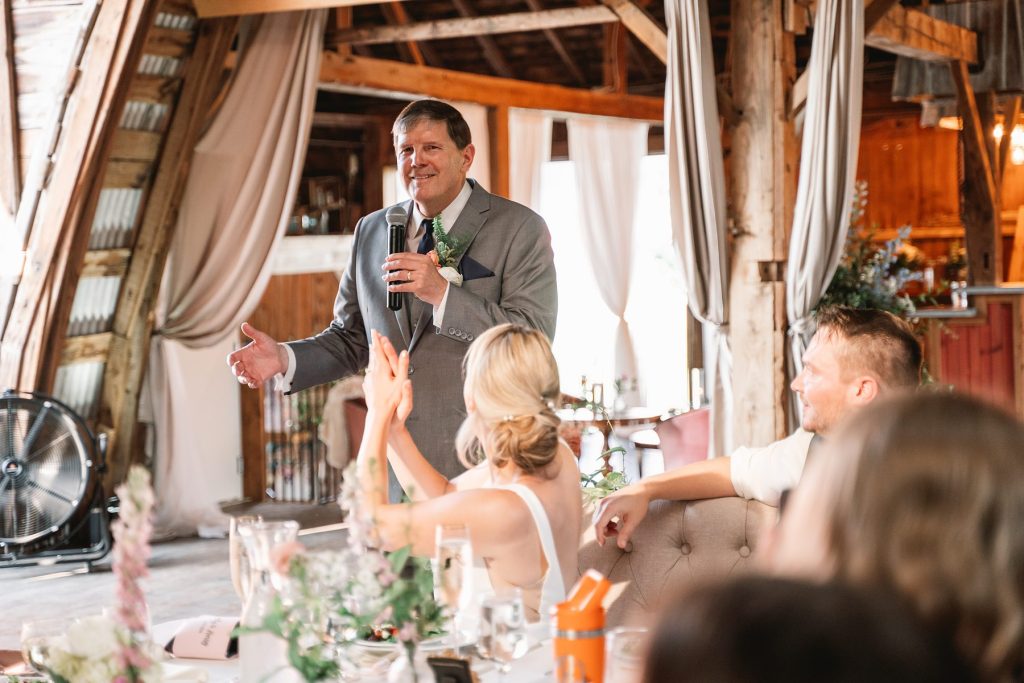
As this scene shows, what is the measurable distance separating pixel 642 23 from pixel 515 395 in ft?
15.5

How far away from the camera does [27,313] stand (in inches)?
257

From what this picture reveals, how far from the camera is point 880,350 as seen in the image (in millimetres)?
2658

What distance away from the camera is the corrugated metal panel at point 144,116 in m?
6.97

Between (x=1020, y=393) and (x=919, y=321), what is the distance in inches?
57.1

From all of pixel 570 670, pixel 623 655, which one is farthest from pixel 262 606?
pixel 623 655

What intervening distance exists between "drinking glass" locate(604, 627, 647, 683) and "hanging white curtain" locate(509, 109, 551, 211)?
7661 mm

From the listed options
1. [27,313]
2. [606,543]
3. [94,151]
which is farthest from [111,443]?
[606,543]

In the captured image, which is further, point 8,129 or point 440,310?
point 8,129

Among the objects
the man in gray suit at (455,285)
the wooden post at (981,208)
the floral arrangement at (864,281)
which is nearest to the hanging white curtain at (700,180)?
the floral arrangement at (864,281)

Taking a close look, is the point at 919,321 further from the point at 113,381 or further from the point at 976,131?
the point at 113,381

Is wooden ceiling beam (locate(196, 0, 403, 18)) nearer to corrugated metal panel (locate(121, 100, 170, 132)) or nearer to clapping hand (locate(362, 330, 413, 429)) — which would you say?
corrugated metal panel (locate(121, 100, 170, 132))

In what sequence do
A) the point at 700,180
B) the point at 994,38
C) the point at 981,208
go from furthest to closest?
the point at 981,208
the point at 994,38
the point at 700,180

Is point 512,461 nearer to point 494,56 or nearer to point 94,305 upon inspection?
point 94,305

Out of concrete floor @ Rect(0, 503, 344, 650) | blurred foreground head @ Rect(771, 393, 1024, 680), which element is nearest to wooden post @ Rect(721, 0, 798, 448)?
concrete floor @ Rect(0, 503, 344, 650)
